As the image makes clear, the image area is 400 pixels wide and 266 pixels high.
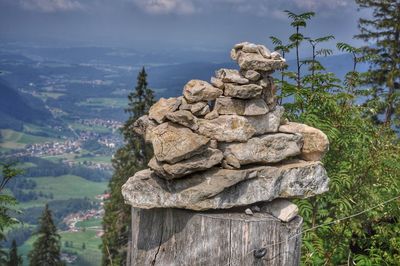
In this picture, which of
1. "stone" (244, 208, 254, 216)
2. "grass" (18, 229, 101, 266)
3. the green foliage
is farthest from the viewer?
"grass" (18, 229, 101, 266)

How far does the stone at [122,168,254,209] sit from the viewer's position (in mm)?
4469

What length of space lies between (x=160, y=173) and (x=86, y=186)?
189648mm

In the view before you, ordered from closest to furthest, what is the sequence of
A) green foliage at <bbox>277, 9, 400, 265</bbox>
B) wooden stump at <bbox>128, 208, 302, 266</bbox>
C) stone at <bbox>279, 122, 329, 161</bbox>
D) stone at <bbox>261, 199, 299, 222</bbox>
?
wooden stump at <bbox>128, 208, 302, 266</bbox> < stone at <bbox>261, 199, 299, 222</bbox> < stone at <bbox>279, 122, 329, 161</bbox> < green foliage at <bbox>277, 9, 400, 265</bbox>

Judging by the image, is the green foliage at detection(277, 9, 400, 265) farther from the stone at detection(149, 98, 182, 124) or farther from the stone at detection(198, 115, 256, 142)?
the stone at detection(149, 98, 182, 124)

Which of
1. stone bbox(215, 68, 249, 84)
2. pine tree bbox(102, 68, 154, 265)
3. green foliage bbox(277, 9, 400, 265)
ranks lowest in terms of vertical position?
pine tree bbox(102, 68, 154, 265)

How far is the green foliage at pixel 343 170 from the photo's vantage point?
733 centimetres

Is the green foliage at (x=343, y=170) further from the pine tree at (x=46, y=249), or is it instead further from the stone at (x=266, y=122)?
the pine tree at (x=46, y=249)

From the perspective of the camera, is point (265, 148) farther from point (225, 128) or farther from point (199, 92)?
point (199, 92)

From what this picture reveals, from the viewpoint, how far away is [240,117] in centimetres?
482

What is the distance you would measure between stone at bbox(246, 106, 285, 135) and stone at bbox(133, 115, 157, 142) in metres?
1.05

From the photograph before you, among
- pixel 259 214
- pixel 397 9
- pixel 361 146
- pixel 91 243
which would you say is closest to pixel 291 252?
pixel 259 214

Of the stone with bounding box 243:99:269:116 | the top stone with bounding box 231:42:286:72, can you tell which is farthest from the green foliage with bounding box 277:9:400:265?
the stone with bounding box 243:99:269:116

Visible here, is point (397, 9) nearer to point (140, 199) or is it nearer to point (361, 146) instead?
point (361, 146)

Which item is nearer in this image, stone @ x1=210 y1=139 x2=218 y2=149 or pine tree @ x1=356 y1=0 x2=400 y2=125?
stone @ x1=210 y1=139 x2=218 y2=149
